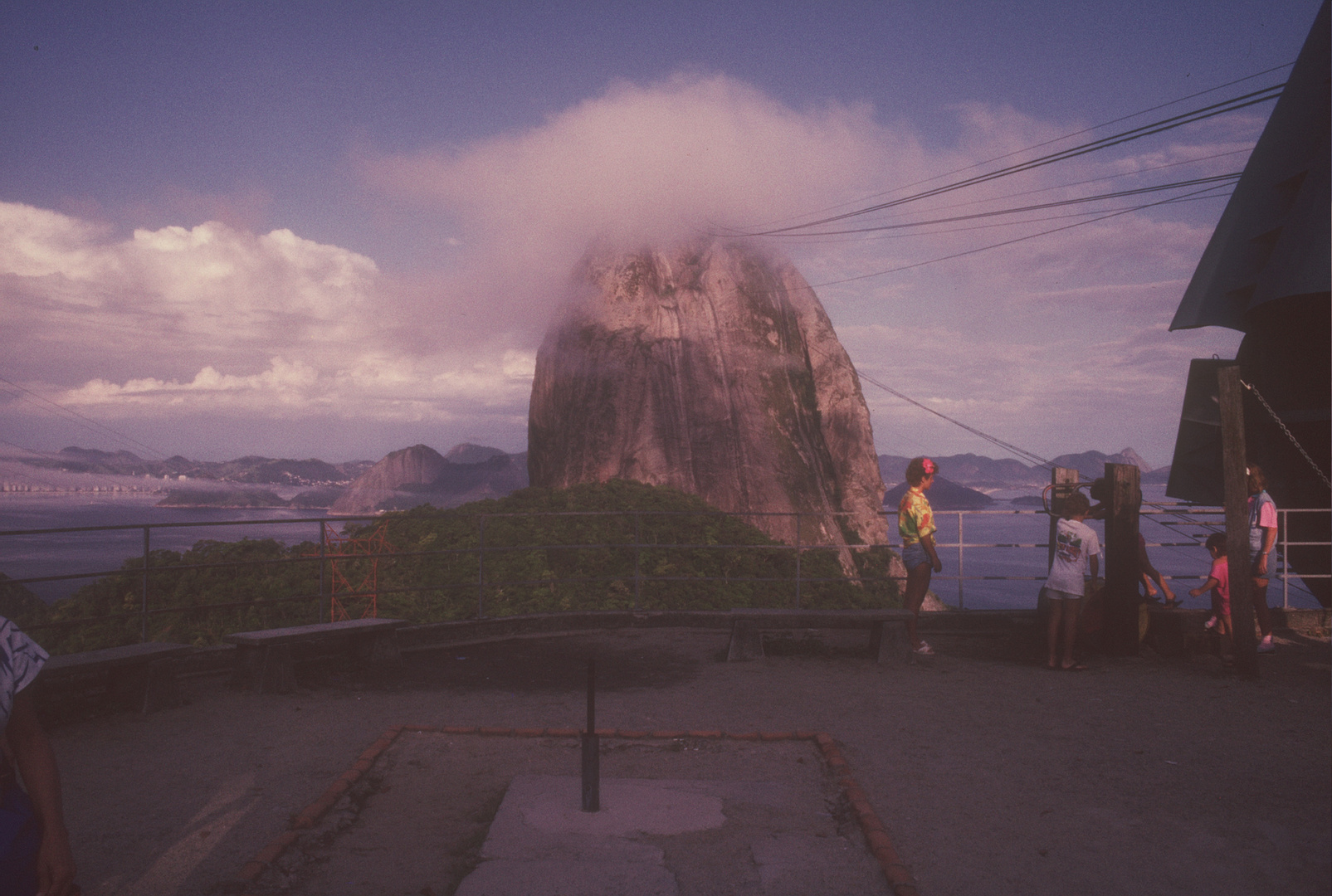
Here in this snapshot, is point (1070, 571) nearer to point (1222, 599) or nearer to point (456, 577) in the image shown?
point (1222, 599)

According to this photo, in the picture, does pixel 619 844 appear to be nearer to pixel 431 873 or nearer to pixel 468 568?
pixel 431 873

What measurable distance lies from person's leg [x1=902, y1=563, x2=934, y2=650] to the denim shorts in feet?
0.12

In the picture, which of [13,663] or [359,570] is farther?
[359,570]

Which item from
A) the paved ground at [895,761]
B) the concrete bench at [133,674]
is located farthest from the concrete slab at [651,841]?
the concrete bench at [133,674]

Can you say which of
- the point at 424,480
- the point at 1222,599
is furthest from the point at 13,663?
the point at 424,480

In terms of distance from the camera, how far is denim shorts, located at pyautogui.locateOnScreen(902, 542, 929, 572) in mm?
9586

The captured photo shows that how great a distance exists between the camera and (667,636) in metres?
10.9

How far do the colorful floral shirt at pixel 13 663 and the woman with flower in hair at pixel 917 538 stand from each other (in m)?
8.09

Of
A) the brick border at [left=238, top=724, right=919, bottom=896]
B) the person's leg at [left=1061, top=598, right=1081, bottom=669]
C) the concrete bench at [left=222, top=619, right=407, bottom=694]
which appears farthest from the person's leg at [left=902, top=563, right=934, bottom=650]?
the concrete bench at [left=222, top=619, right=407, bottom=694]

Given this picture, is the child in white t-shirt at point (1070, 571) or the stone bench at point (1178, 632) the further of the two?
the stone bench at point (1178, 632)

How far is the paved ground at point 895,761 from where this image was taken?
4.44 metres

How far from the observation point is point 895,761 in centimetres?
611

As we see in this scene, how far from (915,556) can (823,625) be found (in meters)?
1.24

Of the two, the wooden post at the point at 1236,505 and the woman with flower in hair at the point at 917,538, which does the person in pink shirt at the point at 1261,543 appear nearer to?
the wooden post at the point at 1236,505
